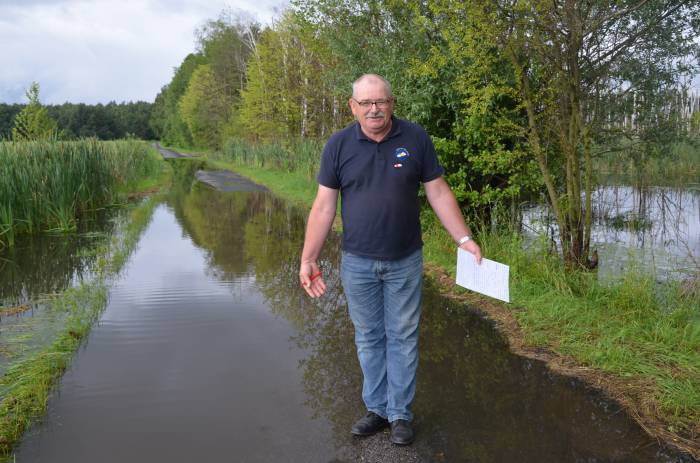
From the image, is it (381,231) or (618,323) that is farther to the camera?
(618,323)

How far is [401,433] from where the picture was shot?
3.18m

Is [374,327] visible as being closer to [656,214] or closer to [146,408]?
[146,408]

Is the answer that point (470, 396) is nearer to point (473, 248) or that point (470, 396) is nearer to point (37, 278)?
point (473, 248)

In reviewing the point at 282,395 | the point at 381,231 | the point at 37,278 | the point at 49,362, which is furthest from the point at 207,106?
the point at 381,231

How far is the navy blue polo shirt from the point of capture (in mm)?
3051

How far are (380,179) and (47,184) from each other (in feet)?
31.6

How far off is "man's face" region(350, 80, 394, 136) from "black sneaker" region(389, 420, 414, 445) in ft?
5.44

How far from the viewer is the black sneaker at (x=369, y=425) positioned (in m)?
3.29

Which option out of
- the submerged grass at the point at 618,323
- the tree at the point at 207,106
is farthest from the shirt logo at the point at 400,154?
the tree at the point at 207,106

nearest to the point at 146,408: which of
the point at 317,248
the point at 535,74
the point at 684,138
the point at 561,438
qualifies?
the point at 317,248

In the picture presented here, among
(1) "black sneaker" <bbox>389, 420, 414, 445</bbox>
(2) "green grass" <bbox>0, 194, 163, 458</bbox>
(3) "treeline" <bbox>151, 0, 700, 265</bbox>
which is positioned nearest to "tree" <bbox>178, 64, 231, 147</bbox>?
(3) "treeline" <bbox>151, 0, 700, 265</bbox>

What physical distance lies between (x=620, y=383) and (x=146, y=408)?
3177 mm

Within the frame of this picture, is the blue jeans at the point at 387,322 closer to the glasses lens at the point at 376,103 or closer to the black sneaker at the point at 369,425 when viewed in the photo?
the black sneaker at the point at 369,425

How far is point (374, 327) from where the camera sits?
3.30 metres
